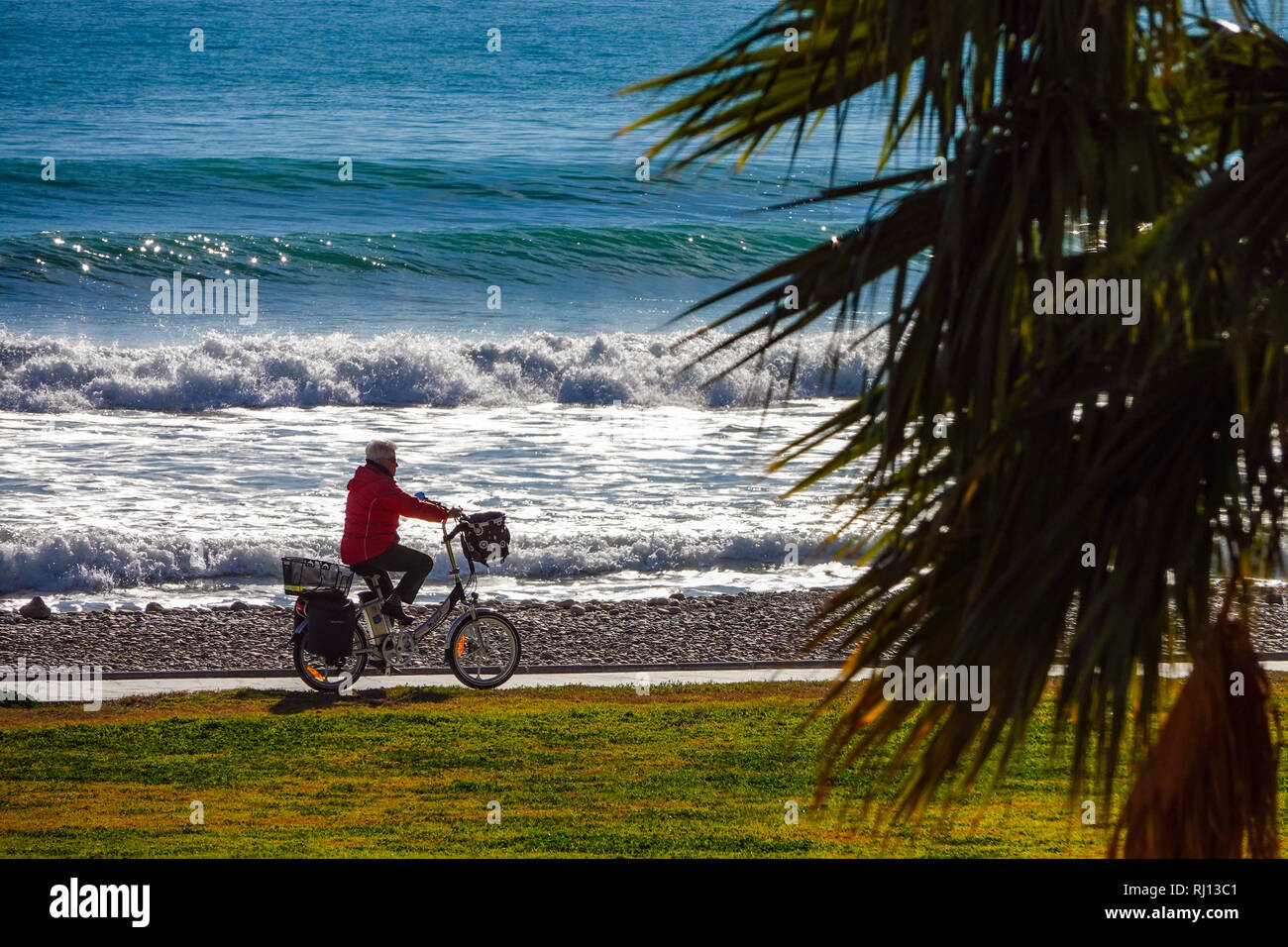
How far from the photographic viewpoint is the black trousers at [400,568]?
9.60 metres

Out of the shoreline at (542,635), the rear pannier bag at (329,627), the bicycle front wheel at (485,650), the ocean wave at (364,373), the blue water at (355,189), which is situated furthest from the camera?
the blue water at (355,189)

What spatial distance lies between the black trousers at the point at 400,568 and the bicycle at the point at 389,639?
0.06 m

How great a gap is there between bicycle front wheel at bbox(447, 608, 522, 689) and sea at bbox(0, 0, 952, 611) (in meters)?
2.86

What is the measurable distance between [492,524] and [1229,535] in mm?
7046

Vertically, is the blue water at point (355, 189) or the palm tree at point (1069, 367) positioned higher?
the blue water at point (355, 189)

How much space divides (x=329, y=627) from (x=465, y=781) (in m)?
2.29

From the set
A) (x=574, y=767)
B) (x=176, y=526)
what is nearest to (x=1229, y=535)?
(x=574, y=767)

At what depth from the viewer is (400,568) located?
9.70 metres

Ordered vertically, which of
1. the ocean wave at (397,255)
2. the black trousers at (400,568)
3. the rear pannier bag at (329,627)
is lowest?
the rear pannier bag at (329,627)

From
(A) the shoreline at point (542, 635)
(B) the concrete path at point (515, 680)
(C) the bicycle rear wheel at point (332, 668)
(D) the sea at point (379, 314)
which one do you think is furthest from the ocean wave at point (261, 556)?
(C) the bicycle rear wheel at point (332, 668)

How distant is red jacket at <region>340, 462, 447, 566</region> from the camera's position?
30.3ft

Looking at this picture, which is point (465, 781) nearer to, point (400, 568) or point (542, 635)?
point (400, 568)

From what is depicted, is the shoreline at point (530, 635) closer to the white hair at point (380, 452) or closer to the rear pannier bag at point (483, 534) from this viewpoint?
the rear pannier bag at point (483, 534)

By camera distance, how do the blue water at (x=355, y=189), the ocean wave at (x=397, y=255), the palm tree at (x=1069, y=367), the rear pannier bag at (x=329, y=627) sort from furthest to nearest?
the ocean wave at (x=397, y=255)
the blue water at (x=355, y=189)
the rear pannier bag at (x=329, y=627)
the palm tree at (x=1069, y=367)
